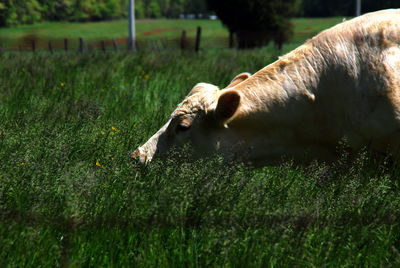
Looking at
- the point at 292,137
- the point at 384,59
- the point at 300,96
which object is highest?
the point at 384,59

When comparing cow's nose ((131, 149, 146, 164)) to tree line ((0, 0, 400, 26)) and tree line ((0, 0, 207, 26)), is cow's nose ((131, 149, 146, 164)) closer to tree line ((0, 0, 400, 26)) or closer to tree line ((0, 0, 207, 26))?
tree line ((0, 0, 400, 26))

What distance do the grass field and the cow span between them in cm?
3792

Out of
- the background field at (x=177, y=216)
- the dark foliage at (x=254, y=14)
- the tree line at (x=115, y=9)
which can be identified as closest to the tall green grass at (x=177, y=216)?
the background field at (x=177, y=216)

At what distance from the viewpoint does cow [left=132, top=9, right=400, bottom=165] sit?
11.7 feet

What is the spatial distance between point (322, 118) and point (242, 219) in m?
1.50

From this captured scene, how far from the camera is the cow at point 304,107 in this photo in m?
3.57

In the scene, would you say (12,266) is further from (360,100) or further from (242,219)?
(360,100)

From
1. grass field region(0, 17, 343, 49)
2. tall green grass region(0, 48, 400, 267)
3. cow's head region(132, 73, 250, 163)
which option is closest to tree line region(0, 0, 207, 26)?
grass field region(0, 17, 343, 49)

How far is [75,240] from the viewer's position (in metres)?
2.28

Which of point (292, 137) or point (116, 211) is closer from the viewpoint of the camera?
point (116, 211)

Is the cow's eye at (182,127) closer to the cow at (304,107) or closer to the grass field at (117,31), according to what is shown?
the cow at (304,107)

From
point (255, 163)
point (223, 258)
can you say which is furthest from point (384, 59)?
point (223, 258)

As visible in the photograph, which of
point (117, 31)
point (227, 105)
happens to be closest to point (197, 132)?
point (227, 105)

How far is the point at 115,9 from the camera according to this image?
81000 mm
